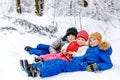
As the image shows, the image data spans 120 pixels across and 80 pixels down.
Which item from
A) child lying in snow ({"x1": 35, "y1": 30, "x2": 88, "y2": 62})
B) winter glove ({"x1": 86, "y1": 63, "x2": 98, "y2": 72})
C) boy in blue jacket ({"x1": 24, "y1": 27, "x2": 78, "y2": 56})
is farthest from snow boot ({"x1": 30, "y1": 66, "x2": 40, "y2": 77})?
boy in blue jacket ({"x1": 24, "y1": 27, "x2": 78, "y2": 56})

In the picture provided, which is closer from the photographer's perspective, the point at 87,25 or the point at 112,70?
the point at 112,70

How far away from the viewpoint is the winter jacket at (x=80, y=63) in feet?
18.9

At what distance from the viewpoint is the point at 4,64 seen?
20.6 feet

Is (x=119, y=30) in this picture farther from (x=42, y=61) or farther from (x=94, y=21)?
(x=42, y=61)

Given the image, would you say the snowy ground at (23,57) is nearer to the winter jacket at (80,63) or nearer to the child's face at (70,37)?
the winter jacket at (80,63)

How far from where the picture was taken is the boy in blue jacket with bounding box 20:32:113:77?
5699 millimetres

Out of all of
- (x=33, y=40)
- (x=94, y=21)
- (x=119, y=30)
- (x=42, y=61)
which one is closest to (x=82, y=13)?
(x=94, y=21)

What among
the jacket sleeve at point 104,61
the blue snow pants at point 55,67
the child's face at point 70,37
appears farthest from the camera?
the child's face at point 70,37

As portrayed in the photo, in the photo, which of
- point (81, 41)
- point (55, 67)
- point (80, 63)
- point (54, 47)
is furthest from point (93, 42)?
point (54, 47)

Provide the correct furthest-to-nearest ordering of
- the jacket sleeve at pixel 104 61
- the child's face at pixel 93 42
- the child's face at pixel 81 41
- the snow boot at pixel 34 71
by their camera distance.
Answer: the child's face at pixel 81 41 → the child's face at pixel 93 42 → the jacket sleeve at pixel 104 61 → the snow boot at pixel 34 71

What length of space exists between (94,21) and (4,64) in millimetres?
6571

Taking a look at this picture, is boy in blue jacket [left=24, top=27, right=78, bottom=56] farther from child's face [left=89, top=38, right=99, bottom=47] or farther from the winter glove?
the winter glove

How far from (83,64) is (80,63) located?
0.06m

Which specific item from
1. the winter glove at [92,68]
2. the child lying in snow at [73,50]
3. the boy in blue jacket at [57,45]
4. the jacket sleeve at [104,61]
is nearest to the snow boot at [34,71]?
the child lying in snow at [73,50]
